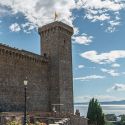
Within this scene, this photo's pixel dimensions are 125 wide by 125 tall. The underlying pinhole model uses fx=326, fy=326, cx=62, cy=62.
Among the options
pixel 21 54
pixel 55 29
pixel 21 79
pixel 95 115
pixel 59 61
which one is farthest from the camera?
pixel 95 115

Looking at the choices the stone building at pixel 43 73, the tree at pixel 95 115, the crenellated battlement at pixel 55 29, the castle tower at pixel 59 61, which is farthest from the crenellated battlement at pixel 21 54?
the tree at pixel 95 115

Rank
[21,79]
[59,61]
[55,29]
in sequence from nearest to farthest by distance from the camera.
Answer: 1. [21,79]
2. [59,61]
3. [55,29]

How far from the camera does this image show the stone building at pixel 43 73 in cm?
3921

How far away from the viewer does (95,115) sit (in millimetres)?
53875

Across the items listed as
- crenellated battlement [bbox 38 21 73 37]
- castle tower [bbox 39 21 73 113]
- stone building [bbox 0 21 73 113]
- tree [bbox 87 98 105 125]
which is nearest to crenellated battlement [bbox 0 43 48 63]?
stone building [bbox 0 21 73 113]

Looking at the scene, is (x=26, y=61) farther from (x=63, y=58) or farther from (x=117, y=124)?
(x=117, y=124)

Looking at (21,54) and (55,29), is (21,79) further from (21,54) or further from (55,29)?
(55,29)

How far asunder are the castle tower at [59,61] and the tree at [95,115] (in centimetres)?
702

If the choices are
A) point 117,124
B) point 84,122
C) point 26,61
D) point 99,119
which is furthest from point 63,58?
point 117,124

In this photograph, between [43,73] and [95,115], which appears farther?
[95,115]

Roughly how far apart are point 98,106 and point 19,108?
18.9 meters

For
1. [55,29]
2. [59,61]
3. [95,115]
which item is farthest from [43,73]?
[95,115]

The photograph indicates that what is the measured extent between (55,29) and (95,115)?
16.4 meters

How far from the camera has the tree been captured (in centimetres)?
5341
